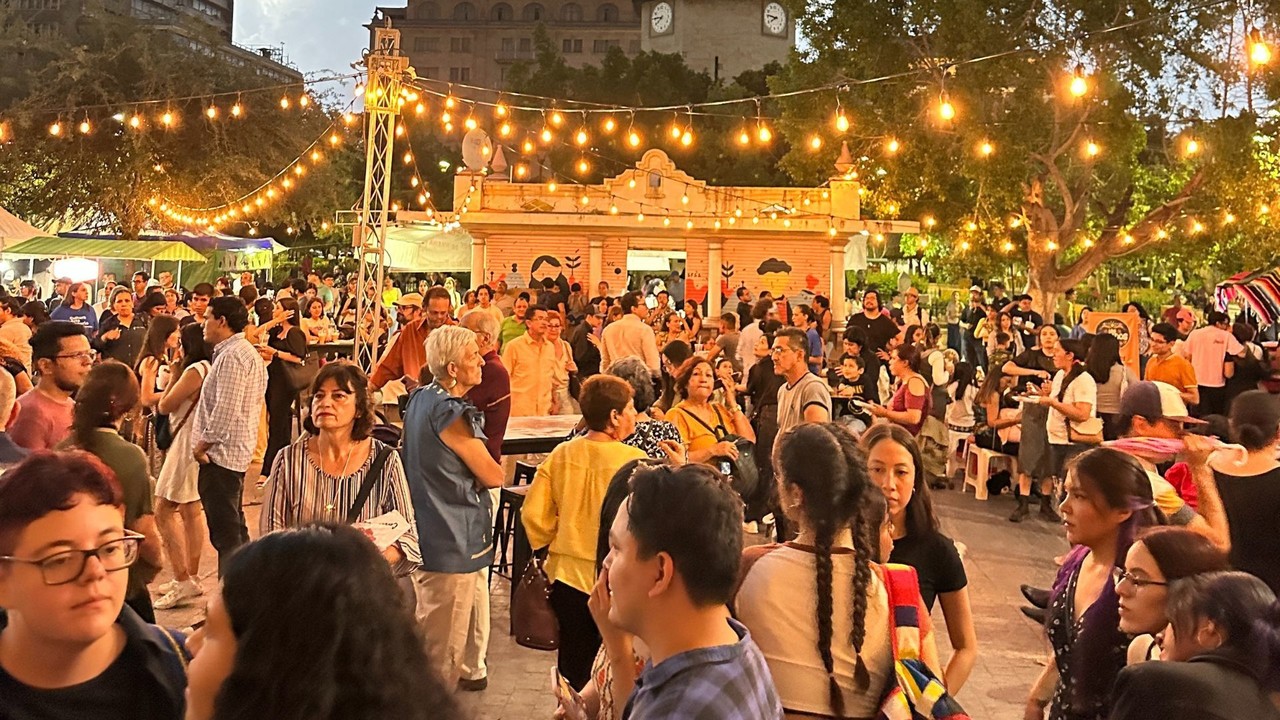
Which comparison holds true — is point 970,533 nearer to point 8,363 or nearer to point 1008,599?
point 1008,599

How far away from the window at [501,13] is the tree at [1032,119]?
193 feet

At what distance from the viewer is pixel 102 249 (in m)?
26.3

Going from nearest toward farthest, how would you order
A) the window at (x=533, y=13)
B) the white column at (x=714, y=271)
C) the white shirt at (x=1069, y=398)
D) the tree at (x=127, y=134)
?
1. the white shirt at (x=1069, y=398)
2. the white column at (x=714, y=271)
3. the tree at (x=127, y=134)
4. the window at (x=533, y=13)

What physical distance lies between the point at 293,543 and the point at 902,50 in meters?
23.8

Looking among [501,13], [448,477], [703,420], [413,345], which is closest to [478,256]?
[413,345]

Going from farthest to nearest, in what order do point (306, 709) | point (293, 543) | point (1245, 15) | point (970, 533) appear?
point (1245, 15) < point (970, 533) < point (293, 543) < point (306, 709)

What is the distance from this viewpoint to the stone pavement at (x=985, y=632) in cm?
581

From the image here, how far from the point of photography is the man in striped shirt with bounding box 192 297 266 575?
21.8 ft

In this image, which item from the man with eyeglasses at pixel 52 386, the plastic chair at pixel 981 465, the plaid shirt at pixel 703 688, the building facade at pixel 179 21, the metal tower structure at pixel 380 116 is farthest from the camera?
the building facade at pixel 179 21

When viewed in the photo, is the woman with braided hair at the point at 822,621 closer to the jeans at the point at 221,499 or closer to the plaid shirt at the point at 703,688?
the plaid shirt at the point at 703,688

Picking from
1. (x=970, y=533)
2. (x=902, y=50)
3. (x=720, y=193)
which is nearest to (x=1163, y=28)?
(x=902, y=50)

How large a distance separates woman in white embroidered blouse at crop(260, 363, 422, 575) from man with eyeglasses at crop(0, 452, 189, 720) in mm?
2261

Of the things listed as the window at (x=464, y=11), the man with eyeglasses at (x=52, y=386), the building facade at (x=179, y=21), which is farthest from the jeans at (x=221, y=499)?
the window at (x=464, y=11)

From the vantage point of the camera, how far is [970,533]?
Answer: 9875 millimetres
